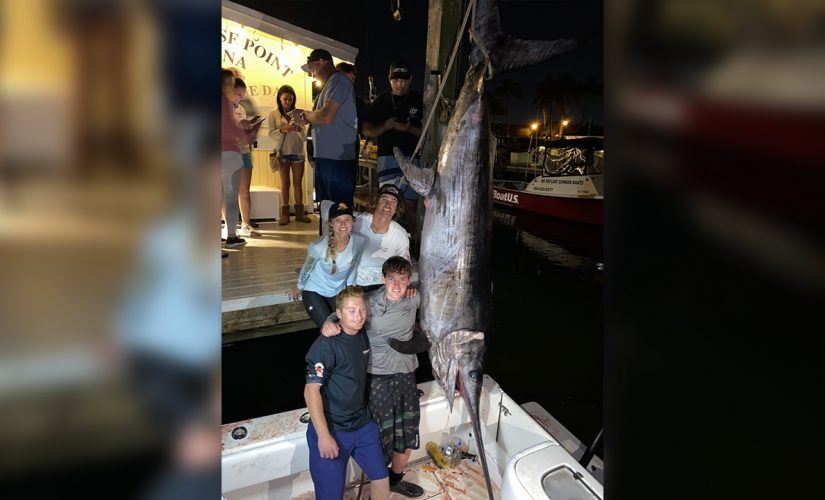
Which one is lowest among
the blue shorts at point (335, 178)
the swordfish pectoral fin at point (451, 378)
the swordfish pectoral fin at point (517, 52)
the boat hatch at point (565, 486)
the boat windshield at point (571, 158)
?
the boat hatch at point (565, 486)

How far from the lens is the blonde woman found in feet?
11.8

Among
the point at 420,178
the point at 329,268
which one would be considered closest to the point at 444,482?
the point at 329,268

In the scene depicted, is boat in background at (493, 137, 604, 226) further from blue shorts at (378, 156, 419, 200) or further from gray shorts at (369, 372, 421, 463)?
gray shorts at (369, 372, 421, 463)

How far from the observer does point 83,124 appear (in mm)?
340

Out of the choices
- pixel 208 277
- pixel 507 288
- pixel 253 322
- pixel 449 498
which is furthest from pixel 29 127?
pixel 507 288

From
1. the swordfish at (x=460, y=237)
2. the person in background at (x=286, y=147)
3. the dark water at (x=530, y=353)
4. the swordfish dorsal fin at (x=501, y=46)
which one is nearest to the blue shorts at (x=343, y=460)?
the swordfish at (x=460, y=237)

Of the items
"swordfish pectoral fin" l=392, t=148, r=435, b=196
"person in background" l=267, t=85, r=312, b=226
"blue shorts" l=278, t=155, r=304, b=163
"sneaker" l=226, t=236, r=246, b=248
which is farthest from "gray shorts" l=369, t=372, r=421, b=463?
"blue shorts" l=278, t=155, r=304, b=163

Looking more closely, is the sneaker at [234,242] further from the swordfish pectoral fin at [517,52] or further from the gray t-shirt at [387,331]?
the swordfish pectoral fin at [517,52]

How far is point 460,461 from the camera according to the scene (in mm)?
3477

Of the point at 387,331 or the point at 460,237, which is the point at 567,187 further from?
the point at 460,237

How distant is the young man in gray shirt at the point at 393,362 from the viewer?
3.01 meters

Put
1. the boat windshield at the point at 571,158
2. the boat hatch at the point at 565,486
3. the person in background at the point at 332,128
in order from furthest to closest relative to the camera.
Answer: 1. the boat windshield at the point at 571,158
2. the person in background at the point at 332,128
3. the boat hatch at the point at 565,486

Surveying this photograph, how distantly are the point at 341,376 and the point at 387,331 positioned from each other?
0.46 metres

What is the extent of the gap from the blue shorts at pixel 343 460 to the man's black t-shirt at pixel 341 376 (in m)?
0.06
